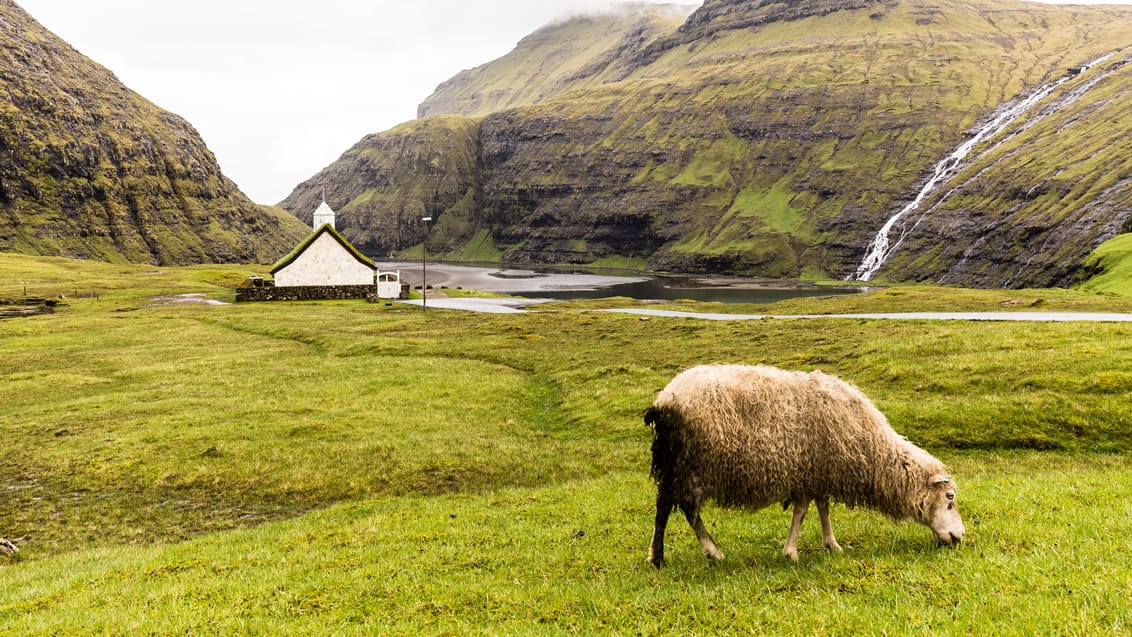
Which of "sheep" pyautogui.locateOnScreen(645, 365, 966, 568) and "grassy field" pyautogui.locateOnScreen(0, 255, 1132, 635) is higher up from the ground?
"sheep" pyautogui.locateOnScreen(645, 365, 966, 568)

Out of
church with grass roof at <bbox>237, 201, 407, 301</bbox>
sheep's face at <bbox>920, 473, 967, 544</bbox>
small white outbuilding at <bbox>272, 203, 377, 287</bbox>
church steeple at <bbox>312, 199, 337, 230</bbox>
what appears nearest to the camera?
sheep's face at <bbox>920, 473, 967, 544</bbox>

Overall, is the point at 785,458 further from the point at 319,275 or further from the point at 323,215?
the point at 323,215

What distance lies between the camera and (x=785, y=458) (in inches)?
453

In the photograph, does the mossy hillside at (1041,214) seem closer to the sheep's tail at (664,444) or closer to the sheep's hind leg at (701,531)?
the sheep's hind leg at (701,531)

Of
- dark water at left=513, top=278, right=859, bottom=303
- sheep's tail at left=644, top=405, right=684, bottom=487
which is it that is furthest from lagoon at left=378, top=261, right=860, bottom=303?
sheep's tail at left=644, top=405, right=684, bottom=487

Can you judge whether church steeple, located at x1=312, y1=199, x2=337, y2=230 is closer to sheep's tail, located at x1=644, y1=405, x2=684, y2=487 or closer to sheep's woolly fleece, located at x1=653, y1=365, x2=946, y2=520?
sheep's tail, located at x1=644, y1=405, x2=684, y2=487

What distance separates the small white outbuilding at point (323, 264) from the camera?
96.4 metres

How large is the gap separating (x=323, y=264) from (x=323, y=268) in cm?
64

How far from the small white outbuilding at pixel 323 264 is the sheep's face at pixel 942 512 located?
306 ft

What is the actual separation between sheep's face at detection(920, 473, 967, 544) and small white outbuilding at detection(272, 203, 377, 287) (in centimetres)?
9333

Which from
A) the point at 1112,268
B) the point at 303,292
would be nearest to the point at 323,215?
the point at 303,292

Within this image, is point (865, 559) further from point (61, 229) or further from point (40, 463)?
point (61, 229)

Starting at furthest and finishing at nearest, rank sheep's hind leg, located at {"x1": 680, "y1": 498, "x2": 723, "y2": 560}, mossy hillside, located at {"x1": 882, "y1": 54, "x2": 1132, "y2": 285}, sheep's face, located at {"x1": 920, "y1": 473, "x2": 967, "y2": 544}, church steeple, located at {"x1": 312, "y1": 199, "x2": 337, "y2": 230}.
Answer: mossy hillside, located at {"x1": 882, "y1": 54, "x2": 1132, "y2": 285} → church steeple, located at {"x1": 312, "y1": 199, "x2": 337, "y2": 230} → sheep's hind leg, located at {"x1": 680, "y1": 498, "x2": 723, "y2": 560} → sheep's face, located at {"x1": 920, "y1": 473, "x2": 967, "y2": 544}

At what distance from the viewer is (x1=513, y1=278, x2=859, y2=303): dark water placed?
141m
